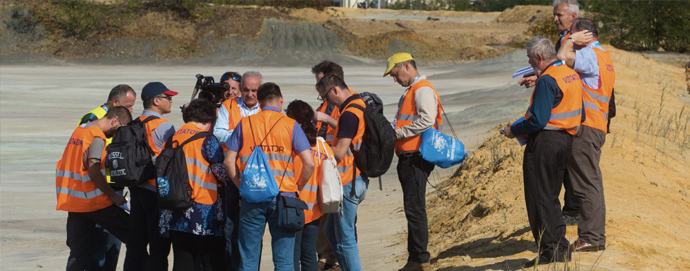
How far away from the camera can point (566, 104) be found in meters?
6.13

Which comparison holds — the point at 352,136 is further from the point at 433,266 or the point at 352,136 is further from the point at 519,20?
the point at 519,20

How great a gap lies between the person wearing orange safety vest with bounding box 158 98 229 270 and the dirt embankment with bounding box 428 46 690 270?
2.20m

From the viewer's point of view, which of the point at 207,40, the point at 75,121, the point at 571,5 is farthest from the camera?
the point at 207,40

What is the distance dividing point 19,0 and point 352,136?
6195 centimetres

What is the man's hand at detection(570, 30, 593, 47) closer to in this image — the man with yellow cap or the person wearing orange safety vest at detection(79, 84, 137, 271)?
the man with yellow cap

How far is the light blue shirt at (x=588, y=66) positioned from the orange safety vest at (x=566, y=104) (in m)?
0.85

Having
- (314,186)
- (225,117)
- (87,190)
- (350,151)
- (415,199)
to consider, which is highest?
(225,117)

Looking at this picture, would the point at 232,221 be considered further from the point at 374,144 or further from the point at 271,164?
the point at 374,144

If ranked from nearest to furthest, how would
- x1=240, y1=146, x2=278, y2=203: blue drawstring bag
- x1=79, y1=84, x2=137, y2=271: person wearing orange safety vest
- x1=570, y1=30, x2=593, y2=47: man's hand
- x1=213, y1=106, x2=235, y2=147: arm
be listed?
x1=240, y1=146, x2=278, y2=203: blue drawstring bag, x1=570, y1=30, x2=593, y2=47: man's hand, x1=79, y1=84, x2=137, y2=271: person wearing orange safety vest, x1=213, y1=106, x2=235, y2=147: arm

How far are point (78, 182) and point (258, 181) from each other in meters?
2.00

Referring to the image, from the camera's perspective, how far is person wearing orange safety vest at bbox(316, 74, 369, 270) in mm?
6168

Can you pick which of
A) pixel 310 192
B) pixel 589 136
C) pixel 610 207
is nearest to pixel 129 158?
pixel 310 192

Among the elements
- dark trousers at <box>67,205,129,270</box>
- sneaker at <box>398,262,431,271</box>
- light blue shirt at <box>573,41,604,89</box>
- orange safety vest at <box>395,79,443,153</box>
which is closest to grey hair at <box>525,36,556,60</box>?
light blue shirt at <box>573,41,604,89</box>

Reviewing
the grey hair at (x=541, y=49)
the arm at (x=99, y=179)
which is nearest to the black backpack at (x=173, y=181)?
the arm at (x=99, y=179)
